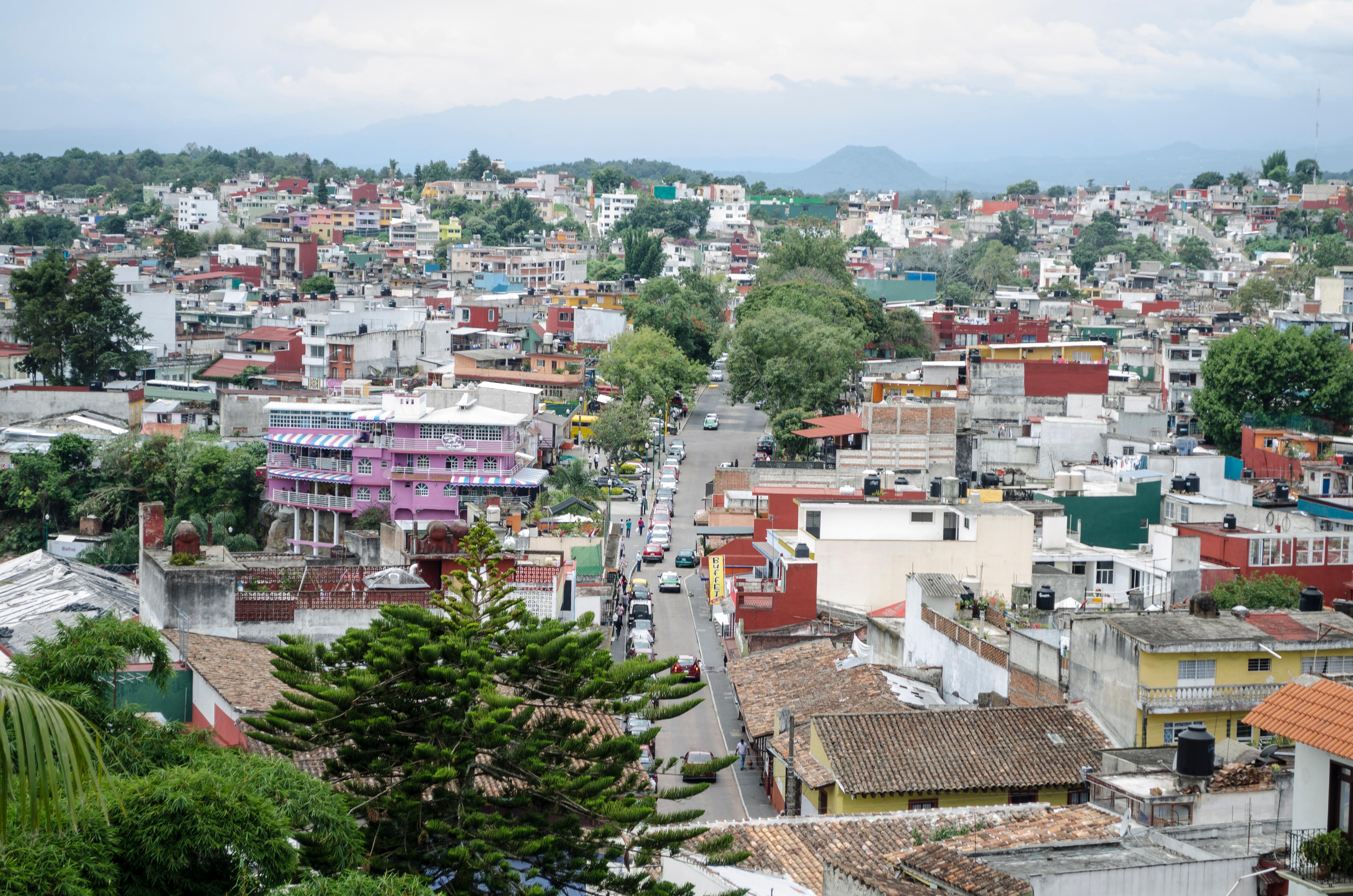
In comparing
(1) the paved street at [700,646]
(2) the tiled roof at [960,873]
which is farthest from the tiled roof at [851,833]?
(2) the tiled roof at [960,873]

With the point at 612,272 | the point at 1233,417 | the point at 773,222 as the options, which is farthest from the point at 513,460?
the point at 773,222

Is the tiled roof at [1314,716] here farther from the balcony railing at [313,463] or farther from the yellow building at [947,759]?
the balcony railing at [313,463]

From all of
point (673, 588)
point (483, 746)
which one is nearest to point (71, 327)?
point (673, 588)

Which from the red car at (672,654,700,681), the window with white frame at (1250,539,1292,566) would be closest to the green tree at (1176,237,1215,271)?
the window with white frame at (1250,539,1292,566)

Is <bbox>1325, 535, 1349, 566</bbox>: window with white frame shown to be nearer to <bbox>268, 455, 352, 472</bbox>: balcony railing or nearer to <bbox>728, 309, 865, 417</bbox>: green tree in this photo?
<bbox>268, 455, 352, 472</bbox>: balcony railing

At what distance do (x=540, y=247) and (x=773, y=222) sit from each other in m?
58.4

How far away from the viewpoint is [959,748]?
72.0 ft

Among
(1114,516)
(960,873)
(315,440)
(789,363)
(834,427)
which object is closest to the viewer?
(960,873)

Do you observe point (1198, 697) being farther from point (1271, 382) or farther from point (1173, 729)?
point (1271, 382)

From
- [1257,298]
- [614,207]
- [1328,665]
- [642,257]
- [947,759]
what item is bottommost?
[947,759]

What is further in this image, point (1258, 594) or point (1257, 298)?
point (1257, 298)

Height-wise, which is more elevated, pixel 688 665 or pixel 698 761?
pixel 698 761

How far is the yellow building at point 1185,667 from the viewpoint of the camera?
2127 cm

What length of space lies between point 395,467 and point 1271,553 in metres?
29.5
